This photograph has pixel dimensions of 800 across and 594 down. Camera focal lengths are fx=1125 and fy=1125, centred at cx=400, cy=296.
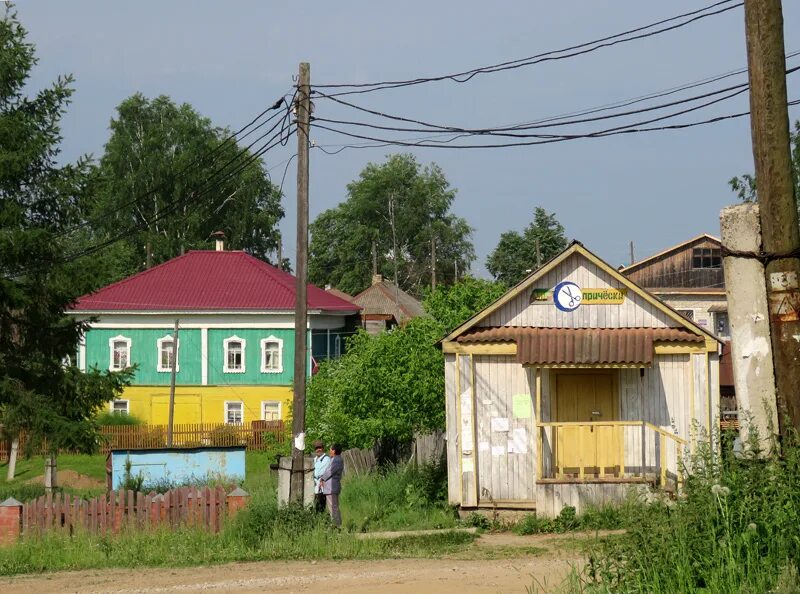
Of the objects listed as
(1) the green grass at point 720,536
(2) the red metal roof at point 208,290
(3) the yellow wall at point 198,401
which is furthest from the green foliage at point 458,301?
(3) the yellow wall at point 198,401

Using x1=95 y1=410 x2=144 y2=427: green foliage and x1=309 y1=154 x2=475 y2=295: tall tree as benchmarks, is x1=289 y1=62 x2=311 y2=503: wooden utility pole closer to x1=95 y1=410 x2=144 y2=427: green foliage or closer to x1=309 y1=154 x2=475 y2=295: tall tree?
x1=95 y1=410 x2=144 y2=427: green foliage

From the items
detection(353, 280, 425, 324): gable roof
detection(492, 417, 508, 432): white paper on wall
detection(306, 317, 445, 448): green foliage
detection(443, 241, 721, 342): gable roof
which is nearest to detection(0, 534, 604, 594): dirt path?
detection(492, 417, 508, 432): white paper on wall

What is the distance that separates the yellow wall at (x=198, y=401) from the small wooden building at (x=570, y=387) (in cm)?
2649

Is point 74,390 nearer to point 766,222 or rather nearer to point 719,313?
point 766,222

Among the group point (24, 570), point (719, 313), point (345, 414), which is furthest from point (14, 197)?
point (719, 313)

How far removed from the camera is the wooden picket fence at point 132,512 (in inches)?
707

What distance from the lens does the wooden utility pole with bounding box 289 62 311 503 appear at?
18.4 meters

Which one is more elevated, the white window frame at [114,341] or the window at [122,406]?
the white window frame at [114,341]

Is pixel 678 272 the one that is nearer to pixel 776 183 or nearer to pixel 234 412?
pixel 234 412

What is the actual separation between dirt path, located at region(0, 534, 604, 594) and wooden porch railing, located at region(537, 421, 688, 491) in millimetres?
2888

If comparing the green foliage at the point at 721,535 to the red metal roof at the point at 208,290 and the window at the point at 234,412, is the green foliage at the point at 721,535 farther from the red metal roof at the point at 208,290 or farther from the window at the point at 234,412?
the window at the point at 234,412

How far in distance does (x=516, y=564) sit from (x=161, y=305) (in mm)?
32389

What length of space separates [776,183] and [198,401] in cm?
3921

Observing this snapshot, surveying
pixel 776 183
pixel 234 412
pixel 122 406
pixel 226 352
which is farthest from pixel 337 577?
pixel 122 406
